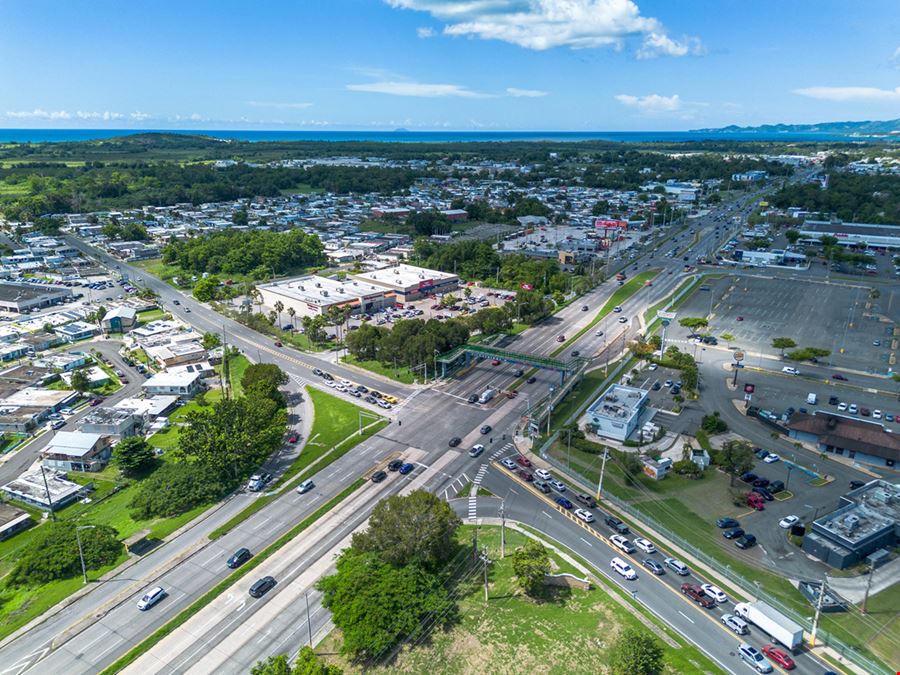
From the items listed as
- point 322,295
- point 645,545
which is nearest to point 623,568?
point 645,545

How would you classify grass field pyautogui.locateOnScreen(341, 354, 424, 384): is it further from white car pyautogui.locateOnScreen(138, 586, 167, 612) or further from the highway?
white car pyautogui.locateOnScreen(138, 586, 167, 612)

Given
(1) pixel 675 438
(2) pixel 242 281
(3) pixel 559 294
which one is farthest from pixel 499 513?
(2) pixel 242 281

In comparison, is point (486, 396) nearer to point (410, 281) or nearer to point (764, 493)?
point (764, 493)

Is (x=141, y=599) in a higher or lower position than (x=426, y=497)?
lower

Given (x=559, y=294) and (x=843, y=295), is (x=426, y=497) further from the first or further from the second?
(x=843, y=295)

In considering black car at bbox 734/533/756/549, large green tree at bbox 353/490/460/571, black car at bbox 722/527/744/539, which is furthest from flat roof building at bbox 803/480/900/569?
large green tree at bbox 353/490/460/571
